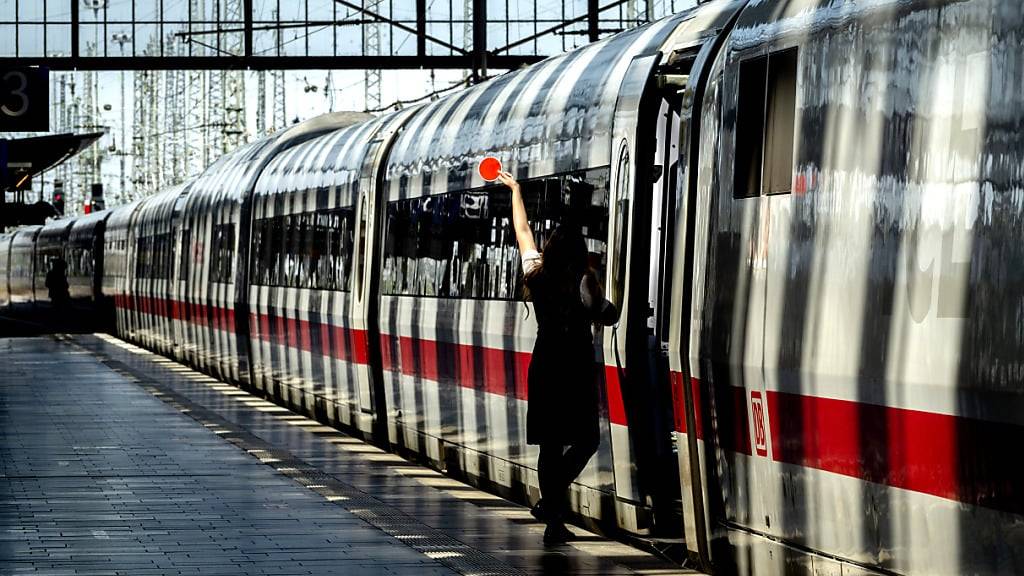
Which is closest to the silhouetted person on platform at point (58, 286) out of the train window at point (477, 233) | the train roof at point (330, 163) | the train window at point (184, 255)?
the train window at point (184, 255)

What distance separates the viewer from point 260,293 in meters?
24.9

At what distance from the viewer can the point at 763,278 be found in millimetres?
8359

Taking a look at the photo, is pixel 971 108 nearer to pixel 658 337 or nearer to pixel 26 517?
pixel 658 337

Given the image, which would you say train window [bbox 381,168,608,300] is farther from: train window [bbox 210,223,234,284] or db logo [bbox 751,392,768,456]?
train window [bbox 210,223,234,284]

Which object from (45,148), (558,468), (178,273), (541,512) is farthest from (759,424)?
(178,273)

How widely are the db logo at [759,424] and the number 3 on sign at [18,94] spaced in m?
13.1

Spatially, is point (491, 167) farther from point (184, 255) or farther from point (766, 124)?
point (184, 255)

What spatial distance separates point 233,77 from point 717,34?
68.9 m

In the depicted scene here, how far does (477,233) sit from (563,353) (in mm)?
3494

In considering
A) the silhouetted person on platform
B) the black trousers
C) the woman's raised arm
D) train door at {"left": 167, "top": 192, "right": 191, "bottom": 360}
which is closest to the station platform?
the black trousers

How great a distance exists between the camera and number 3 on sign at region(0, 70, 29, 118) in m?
20.0

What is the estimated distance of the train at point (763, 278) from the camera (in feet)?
21.3

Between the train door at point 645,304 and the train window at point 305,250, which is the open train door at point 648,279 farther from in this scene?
the train window at point 305,250

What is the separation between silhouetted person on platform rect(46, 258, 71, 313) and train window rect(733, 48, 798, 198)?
1980 inches
